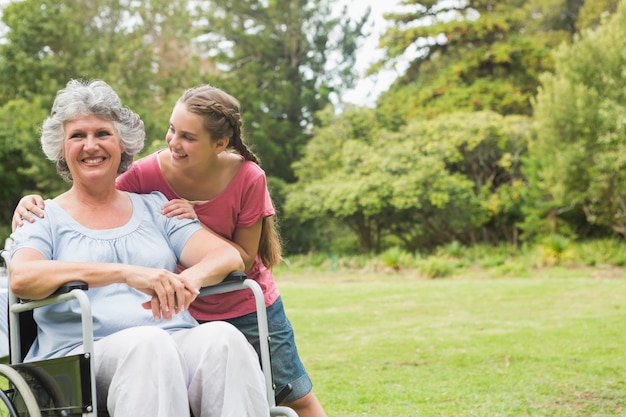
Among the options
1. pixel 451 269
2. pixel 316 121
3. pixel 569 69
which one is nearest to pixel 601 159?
pixel 569 69

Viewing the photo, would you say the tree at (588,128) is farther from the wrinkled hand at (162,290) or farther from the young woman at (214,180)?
A: the wrinkled hand at (162,290)

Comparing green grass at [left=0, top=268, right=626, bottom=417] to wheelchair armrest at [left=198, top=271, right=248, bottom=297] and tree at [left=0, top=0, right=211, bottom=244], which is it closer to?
wheelchair armrest at [left=198, top=271, right=248, bottom=297]

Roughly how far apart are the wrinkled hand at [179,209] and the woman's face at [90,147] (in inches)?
8.2

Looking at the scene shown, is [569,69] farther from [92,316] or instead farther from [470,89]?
[92,316]

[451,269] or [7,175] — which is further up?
[7,175]

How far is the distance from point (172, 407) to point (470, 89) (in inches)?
703

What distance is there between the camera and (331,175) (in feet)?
58.6

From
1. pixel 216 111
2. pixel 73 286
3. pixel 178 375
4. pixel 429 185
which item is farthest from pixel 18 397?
pixel 429 185

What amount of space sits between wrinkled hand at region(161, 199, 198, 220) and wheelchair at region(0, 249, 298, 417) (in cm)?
28

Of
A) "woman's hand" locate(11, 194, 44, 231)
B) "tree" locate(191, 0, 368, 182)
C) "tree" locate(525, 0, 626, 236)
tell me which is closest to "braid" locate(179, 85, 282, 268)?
"woman's hand" locate(11, 194, 44, 231)

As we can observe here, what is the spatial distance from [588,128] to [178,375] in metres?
13.4

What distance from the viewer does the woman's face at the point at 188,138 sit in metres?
2.58

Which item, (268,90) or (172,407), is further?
(268,90)

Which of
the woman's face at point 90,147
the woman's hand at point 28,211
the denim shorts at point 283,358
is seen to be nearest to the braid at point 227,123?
the denim shorts at point 283,358
